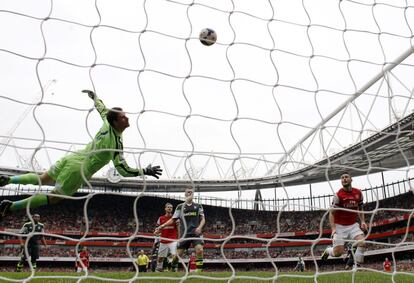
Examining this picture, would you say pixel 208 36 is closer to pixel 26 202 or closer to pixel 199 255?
pixel 26 202

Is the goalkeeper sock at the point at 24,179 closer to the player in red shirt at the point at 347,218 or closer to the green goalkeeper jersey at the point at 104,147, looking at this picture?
the green goalkeeper jersey at the point at 104,147

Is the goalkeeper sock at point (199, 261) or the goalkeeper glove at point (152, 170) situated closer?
the goalkeeper glove at point (152, 170)

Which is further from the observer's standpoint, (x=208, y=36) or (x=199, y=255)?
(x=199, y=255)

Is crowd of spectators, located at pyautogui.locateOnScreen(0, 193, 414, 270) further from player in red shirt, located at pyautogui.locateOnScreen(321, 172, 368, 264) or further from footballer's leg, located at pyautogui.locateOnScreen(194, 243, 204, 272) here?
player in red shirt, located at pyautogui.locateOnScreen(321, 172, 368, 264)

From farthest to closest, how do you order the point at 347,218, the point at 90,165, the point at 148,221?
the point at 148,221 → the point at 347,218 → the point at 90,165

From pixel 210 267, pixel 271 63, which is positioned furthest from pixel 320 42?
pixel 210 267

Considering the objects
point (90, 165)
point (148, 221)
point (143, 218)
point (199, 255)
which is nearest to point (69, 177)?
point (90, 165)

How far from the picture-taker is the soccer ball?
4511mm

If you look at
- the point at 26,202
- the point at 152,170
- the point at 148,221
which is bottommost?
the point at 26,202

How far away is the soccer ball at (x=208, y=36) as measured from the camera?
14.8 ft

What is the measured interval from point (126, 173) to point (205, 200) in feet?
112

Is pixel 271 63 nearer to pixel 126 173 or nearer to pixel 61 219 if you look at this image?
pixel 126 173

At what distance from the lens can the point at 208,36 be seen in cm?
457

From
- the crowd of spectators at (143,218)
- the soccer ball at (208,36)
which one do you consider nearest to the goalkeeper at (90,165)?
the soccer ball at (208,36)
